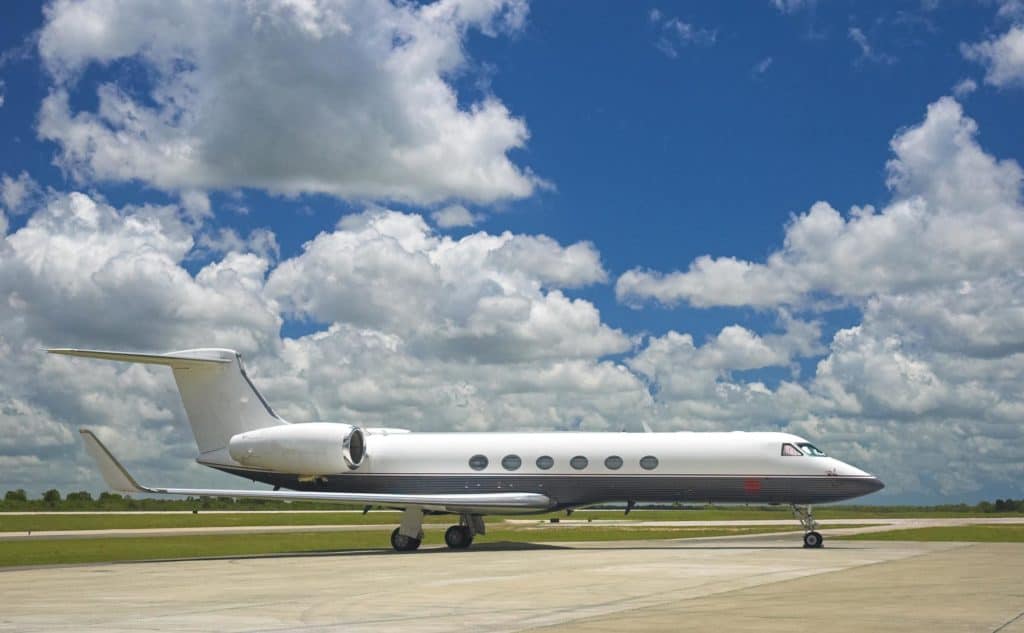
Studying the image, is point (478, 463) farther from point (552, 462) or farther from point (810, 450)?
point (810, 450)

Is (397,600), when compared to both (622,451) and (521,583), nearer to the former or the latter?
(521,583)

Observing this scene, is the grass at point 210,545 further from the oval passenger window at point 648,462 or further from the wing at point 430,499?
the oval passenger window at point 648,462

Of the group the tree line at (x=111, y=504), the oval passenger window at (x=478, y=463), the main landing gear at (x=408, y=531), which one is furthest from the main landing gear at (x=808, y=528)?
the tree line at (x=111, y=504)

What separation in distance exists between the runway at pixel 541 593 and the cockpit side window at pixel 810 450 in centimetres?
349

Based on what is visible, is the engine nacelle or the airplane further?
the engine nacelle

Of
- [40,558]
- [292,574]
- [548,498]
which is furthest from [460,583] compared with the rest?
[40,558]

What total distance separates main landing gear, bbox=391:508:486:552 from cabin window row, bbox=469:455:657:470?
1.55 metres

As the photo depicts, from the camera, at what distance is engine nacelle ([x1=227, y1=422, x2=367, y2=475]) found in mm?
32438

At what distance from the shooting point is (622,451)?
31562 millimetres

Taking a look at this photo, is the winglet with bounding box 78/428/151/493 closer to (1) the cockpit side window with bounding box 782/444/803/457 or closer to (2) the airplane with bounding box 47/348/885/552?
(2) the airplane with bounding box 47/348/885/552

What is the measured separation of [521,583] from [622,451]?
12.8 meters

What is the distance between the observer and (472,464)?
3278cm

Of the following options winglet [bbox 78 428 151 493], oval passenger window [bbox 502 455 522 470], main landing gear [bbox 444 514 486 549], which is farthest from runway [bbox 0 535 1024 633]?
main landing gear [bbox 444 514 486 549]

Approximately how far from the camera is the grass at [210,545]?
1203 inches
